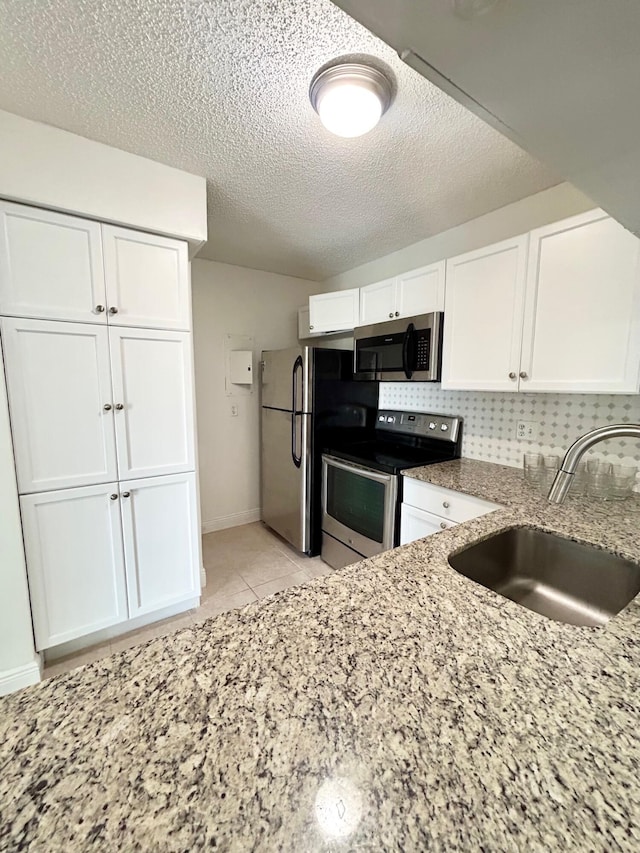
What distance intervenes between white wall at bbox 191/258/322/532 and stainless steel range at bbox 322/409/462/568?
1.08 metres

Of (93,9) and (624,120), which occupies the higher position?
(93,9)

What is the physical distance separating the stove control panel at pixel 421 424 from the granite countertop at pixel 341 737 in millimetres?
1731

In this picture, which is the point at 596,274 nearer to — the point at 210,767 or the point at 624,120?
the point at 624,120

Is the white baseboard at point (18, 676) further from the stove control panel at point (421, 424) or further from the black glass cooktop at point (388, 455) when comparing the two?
the stove control panel at point (421, 424)

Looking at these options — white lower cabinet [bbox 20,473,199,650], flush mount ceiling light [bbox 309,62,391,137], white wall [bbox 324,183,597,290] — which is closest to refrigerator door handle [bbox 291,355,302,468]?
white lower cabinet [bbox 20,473,199,650]

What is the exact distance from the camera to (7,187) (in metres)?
1.43

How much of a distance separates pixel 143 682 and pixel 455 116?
2.04 meters

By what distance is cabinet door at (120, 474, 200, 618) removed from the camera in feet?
6.15

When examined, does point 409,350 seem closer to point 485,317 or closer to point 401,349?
point 401,349

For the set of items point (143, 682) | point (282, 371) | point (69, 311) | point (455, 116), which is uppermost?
point (455, 116)

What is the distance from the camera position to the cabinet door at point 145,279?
171 cm

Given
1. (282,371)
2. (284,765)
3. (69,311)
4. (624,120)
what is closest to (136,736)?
(284,765)

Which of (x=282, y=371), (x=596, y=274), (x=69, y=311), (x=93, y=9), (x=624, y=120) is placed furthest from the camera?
(x=282, y=371)

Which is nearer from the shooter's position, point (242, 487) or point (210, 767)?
point (210, 767)
